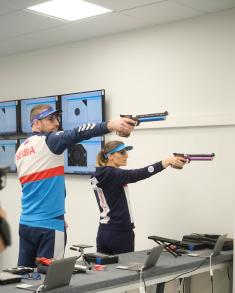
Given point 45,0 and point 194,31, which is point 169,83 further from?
point 45,0

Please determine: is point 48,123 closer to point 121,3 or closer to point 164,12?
point 121,3

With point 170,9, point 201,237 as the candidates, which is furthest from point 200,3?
point 201,237

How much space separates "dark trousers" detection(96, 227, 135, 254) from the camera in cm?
329

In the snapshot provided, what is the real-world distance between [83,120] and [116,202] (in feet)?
4.41

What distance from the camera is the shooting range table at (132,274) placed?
7.45ft

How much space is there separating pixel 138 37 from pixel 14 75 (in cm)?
162

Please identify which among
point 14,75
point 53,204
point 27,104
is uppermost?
point 14,75

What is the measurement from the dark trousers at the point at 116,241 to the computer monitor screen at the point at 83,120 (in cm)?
117

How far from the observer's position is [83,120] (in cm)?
448

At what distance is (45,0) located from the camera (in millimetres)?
3395

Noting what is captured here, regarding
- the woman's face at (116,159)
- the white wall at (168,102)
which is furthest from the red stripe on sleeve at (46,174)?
the white wall at (168,102)

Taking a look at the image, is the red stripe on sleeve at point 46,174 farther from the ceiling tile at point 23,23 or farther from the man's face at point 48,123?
the ceiling tile at point 23,23

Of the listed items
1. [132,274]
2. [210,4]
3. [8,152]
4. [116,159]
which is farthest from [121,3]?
[8,152]

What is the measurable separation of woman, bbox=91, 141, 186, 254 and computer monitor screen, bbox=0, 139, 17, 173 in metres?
2.00
